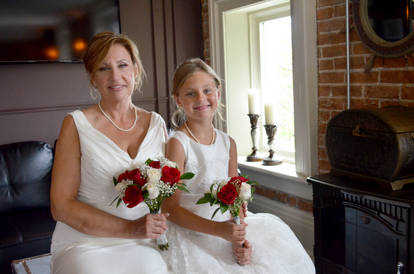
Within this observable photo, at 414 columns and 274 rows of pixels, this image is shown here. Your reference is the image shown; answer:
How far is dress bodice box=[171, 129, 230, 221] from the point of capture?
184cm

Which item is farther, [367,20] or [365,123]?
[367,20]

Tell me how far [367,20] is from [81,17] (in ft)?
7.59

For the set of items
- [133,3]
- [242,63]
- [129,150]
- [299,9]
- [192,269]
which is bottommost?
[192,269]

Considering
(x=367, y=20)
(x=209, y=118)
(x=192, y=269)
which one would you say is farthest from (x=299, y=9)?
(x=192, y=269)

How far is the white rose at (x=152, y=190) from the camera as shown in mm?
1470

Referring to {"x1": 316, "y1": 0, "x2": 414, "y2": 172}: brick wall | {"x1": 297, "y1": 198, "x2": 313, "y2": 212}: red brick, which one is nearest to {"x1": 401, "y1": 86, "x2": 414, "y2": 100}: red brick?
{"x1": 316, "y1": 0, "x2": 414, "y2": 172}: brick wall

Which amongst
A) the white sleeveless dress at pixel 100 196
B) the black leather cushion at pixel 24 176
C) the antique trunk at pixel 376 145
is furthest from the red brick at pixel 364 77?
the black leather cushion at pixel 24 176

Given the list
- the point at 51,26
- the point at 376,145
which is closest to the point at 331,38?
the point at 376,145

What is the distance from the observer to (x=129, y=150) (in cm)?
183

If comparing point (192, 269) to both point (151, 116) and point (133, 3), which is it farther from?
point (133, 3)

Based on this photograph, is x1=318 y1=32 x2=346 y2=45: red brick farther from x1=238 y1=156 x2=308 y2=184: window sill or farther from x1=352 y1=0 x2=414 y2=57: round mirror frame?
x1=238 y1=156 x2=308 y2=184: window sill

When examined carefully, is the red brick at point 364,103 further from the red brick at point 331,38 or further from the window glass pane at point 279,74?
the window glass pane at point 279,74

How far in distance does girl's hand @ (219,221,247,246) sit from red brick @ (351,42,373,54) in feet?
4.74

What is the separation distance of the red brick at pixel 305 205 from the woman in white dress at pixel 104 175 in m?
1.59
